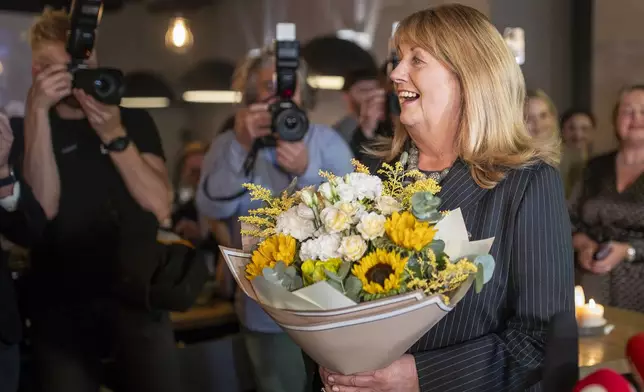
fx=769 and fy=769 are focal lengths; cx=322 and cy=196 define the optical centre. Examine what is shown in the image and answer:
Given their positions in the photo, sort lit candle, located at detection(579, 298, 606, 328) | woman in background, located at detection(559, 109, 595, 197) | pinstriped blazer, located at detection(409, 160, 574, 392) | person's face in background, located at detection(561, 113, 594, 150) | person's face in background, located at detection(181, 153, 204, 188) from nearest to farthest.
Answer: pinstriped blazer, located at detection(409, 160, 574, 392) < lit candle, located at detection(579, 298, 606, 328) < person's face in background, located at detection(181, 153, 204, 188) < woman in background, located at detection(559, 109, 595, 197) < person's face in background, located at detection(561, 113, 594, 150)

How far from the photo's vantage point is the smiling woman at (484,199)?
137 centimetres

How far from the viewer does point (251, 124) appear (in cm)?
284

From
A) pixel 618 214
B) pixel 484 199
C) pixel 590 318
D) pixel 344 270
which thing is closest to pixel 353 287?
pixel 344 270

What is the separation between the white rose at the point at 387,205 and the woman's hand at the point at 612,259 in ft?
6.68

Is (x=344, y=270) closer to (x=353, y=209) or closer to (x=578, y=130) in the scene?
(x=353, y=209)

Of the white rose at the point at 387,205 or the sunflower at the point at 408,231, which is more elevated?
the white rose at the point at 387,205

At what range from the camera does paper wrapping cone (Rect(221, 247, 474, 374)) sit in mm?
1102

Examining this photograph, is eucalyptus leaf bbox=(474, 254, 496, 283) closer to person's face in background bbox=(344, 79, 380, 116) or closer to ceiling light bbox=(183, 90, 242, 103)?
ceiling light bbox=(183, 90, 242, 103)

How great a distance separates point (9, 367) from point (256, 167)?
1085 millimetres

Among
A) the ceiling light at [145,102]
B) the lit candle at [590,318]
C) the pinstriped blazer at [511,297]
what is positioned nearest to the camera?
the pinstriped blazer at [511,297]

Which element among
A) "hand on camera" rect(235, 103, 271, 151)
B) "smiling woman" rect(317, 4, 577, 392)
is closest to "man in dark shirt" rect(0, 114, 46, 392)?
"hand on camera" rect(235, 103, 271, 151)

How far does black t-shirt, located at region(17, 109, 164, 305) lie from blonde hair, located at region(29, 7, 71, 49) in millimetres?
249

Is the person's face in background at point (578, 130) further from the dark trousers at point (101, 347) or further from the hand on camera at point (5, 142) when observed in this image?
the hand on camera at point (5, 142)

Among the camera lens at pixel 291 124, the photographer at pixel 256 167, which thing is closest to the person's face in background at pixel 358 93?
the photographer at pixel 256 167
